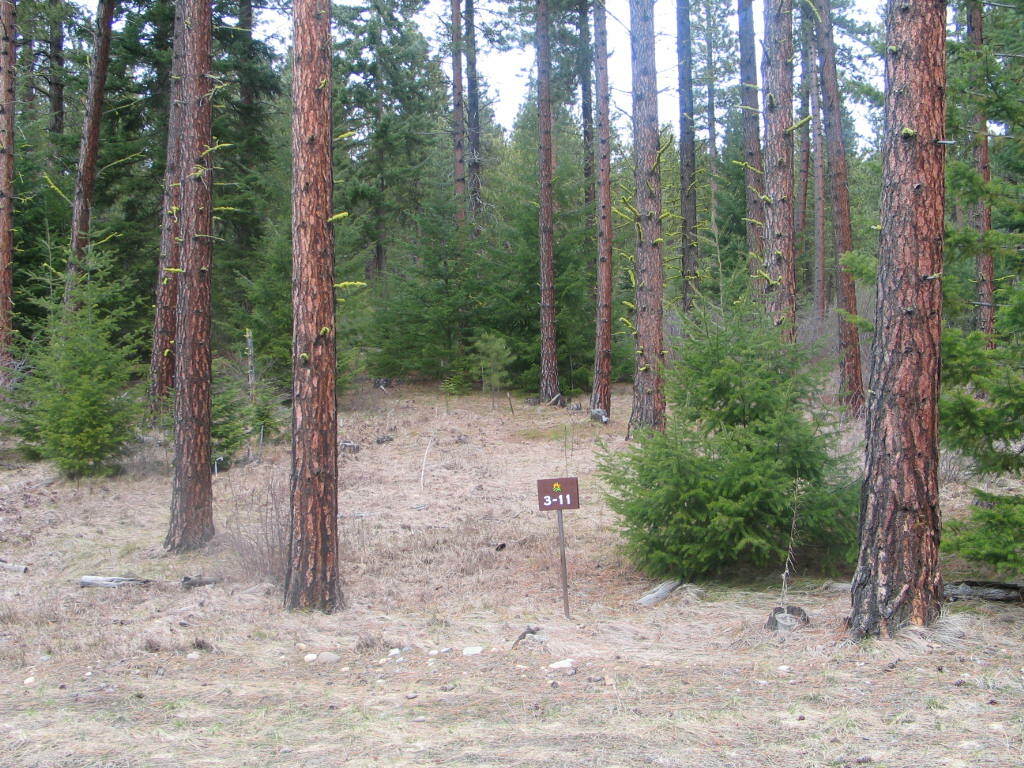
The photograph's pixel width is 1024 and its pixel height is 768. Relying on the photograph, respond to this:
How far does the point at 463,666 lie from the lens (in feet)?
19.7

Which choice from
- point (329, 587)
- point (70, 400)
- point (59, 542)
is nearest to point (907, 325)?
point (329, 587)

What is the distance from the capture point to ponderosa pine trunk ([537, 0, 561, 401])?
19.4m

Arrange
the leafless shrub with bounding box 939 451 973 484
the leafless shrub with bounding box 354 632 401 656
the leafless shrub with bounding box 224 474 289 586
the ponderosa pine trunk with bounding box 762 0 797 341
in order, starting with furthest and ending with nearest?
the ponderosa pine trunk with bounding box 762 0 797 341 < the leafless shrub with bounding box 939 451 973 484 < the leafless shrub with bounding box 224 474 289 586 < the leafless shrub with bounding box 354 632 401 656

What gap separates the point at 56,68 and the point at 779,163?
18.6 m

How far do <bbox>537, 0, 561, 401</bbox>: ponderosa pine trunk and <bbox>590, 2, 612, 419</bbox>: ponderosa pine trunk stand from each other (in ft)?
5.07

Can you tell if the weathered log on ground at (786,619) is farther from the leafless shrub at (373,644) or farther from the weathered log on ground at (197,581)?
the weathered log on ground at (197,581)

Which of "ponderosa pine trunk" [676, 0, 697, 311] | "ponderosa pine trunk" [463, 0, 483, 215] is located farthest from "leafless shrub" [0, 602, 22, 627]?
"ponderosa pine trunk" [463, 0, 483, 215]

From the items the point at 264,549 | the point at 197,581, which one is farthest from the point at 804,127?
the point at 197,581

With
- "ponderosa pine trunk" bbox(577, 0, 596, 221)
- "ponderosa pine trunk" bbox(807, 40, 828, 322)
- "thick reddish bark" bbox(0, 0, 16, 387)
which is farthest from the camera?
"ponderosa pine trunk" bbox(577, 0, 596, 221)

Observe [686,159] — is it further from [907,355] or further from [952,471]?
[907,355]

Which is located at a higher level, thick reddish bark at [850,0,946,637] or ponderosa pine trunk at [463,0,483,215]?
ponderosa pine trunk at [463,0,483,215]

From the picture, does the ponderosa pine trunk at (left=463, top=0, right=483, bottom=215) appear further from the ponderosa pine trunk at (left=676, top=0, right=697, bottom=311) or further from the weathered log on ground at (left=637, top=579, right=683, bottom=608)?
the weathered log on ground at (left=637, top=579, right=683, bottom=608)

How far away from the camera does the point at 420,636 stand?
6.79 metres

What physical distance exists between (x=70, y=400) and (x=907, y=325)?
40.7 ft
